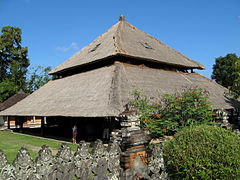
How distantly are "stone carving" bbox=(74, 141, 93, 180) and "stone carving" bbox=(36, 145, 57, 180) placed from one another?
389 mm

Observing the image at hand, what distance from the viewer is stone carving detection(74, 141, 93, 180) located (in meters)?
3.55

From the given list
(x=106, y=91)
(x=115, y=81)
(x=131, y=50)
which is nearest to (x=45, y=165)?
(x=106, y=91)

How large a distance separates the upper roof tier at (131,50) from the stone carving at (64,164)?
39.9ft

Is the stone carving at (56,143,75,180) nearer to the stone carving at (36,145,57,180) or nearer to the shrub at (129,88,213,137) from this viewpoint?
the stone carving at (36,145,57,180)

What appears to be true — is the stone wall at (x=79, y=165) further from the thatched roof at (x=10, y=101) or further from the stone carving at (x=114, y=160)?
the thatched roof at (x=10, y=101)

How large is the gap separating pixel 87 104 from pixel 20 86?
34.1m

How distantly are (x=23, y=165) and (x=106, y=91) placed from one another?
378 inches

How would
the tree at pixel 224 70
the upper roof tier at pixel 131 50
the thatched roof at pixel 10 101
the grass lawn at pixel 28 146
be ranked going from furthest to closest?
the tree at pixel 224 70 < the thatched roof at pixel 10 101 < the upper roof tier at pixel 131 50 < the grass lawn at pixel 28 146

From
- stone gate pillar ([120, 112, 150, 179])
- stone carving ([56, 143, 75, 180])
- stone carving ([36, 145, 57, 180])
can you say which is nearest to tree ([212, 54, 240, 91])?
stone gate pillar ([120, 112, 150, 179])

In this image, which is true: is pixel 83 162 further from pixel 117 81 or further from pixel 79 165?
pixel 117 81

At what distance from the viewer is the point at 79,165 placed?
140 inches

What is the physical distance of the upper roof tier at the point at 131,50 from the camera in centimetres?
1630

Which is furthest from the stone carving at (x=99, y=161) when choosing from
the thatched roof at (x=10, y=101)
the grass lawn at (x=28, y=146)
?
the thatched roof at (x=10, y=101)

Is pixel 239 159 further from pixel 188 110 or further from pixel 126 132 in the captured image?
pixel 188 110
